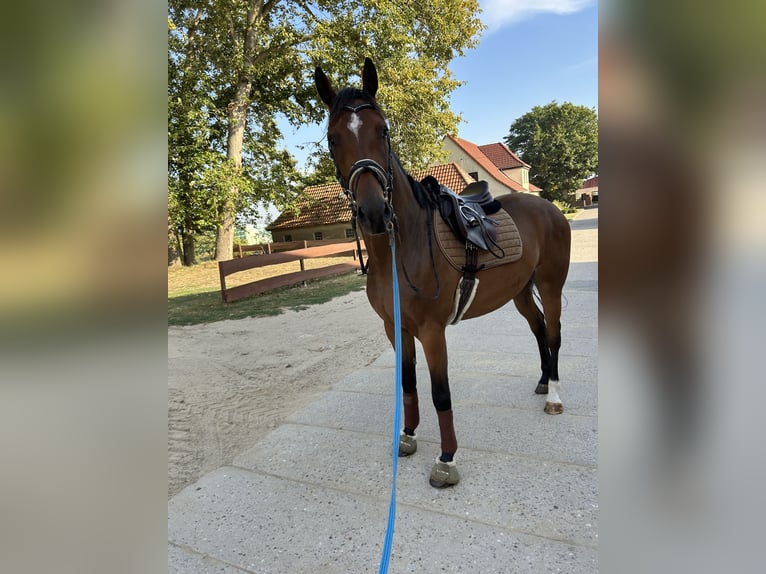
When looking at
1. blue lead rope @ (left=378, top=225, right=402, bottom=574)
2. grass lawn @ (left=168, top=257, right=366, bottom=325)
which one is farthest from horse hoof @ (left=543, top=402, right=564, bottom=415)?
grass lawn @ (left=168, top=257, right=366, bottom=325)

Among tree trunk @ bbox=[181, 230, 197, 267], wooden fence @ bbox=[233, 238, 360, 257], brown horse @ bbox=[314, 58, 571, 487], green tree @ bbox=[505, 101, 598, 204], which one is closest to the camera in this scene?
brown horse @ bbox=[314, 58, 571, 487]

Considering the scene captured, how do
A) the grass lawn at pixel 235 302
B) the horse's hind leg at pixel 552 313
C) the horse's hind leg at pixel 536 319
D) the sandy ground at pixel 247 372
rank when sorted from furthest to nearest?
the grass lawn at pixel 235 302 < the horse's hind leg at pixel 536 319 < the horse's hind leg at pixel 552 313 < the sandy ground at pixel 247 372

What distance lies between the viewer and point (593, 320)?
5.89 meters

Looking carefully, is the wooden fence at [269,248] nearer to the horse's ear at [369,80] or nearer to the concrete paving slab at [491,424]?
the concrete paving slab at [491,424]

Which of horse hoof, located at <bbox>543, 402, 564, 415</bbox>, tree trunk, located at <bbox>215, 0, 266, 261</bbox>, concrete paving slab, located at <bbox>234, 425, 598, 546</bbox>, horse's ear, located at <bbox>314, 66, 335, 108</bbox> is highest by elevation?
tree trunk, located at <bbox>215, 0, 266, 261</bbox>

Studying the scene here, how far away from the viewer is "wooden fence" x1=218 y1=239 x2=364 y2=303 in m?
9.05

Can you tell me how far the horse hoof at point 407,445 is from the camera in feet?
9.00

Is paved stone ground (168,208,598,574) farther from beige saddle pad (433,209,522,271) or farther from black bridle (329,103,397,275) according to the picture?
black bridle (329,103,397,275)

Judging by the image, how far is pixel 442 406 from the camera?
2438mm

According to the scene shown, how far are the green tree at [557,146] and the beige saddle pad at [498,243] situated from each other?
167ft

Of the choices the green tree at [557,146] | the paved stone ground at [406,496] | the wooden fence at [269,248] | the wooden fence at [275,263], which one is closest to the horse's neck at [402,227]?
the paved stone ground at [406,496]
